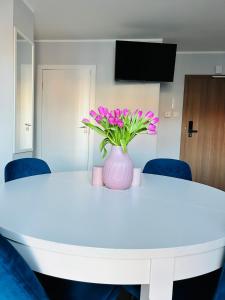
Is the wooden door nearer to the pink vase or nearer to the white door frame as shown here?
the white door frame

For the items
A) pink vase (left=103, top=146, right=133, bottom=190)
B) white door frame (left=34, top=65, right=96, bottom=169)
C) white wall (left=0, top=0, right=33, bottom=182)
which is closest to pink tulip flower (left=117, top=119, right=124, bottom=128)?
pink vase (left=103, top=146, right=133, bottom=190)

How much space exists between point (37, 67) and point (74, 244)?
4072 millimetres

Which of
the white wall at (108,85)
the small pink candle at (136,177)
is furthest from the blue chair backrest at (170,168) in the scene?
the white wall at (108,85)

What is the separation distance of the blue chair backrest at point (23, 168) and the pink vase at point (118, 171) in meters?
0.70

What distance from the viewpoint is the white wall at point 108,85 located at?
4.07 metres

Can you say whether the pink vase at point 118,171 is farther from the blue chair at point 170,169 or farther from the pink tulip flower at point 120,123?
the blue chair at point 170,169

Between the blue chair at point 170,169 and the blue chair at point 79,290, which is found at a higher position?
the blue chair at point 170,169

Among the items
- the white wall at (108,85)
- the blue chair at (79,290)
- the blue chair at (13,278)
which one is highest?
the white wall at (108,85)

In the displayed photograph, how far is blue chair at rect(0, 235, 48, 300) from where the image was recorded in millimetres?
599

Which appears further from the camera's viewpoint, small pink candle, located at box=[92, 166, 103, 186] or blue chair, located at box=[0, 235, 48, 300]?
small pink candle, located at box=[92, 166, 103, 186]

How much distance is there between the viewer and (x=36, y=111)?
14.2ft

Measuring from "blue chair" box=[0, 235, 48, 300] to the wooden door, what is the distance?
4.35 metres

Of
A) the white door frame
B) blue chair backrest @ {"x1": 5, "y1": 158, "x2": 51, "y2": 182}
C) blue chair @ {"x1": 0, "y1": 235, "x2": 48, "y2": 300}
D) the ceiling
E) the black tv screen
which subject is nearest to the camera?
blue chair @ {"x1": 0, "y1": 235, "x2": 48, "y2": 300}

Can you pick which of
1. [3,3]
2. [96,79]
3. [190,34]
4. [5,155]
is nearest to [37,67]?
[96,79]
